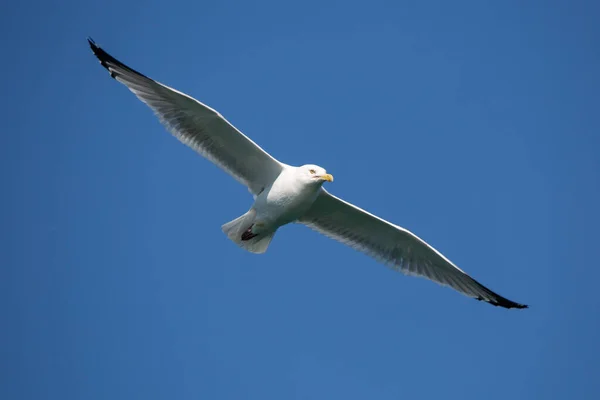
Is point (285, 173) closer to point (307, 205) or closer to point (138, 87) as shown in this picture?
point (307, 205)

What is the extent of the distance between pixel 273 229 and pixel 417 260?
2162mm

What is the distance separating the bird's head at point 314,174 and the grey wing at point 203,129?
1.46ft

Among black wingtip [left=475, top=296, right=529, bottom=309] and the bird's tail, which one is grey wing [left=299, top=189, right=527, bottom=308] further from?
the bird's tail

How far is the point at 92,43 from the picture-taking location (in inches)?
440

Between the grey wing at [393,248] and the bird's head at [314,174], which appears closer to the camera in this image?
the bird's head at [314,174]

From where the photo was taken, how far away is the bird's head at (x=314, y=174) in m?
10.8

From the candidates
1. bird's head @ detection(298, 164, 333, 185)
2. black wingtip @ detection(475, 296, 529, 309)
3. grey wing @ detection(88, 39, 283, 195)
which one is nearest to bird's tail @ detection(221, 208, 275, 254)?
grey wing @ detection(88, 39, 283, 195)

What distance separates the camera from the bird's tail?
11.4 meters

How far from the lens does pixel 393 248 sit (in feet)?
39.9

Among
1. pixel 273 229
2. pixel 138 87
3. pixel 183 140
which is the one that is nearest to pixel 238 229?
pixel 273 229

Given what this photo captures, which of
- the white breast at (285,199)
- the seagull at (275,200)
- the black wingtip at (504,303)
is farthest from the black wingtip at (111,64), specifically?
the black wingtip at (504,303)

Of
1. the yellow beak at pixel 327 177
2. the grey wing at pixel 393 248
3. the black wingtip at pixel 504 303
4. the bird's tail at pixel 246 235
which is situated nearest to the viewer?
the yellow beak at pixel 327 177

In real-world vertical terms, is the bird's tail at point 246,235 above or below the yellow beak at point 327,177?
below

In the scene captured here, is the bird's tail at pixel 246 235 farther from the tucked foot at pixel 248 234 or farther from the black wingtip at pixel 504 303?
the black wingtip at pixel 504 303
